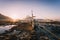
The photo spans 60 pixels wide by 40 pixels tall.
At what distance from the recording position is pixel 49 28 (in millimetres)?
3189

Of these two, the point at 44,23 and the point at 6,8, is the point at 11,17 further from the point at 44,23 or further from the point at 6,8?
the point at 44,23

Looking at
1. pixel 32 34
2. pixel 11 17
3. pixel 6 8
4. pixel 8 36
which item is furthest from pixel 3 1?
pixel 32 34

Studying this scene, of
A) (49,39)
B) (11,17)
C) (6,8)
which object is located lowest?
(49,39)

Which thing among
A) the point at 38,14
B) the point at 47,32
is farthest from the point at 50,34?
the point at 38,14

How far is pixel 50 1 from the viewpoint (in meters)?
3.26

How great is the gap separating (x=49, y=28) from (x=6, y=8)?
1085 millimetres

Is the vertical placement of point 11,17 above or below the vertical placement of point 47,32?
above

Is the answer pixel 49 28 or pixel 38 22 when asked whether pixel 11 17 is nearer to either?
pixel 38 22

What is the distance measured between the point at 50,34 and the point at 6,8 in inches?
45.8

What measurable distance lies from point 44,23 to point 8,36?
87cm

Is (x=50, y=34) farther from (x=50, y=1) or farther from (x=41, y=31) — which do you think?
(x=50, y=1)

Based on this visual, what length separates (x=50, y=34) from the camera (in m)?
3.15

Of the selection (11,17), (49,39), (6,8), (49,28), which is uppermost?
(6,8)

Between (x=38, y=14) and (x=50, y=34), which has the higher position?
(x=38, y=14)
